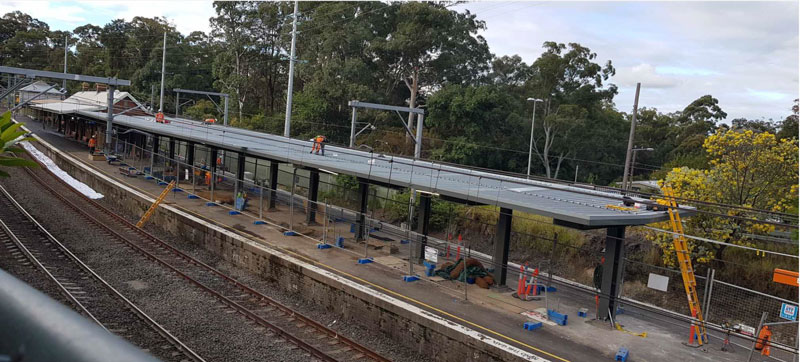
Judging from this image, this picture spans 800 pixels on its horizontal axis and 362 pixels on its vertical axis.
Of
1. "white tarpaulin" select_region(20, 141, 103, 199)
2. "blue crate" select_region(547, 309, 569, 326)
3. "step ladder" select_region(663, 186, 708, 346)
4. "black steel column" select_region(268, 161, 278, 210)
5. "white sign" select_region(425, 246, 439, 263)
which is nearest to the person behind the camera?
"step ladder" select_region(663, 186, 708, 346)

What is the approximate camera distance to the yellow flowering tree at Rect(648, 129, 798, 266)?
Result: 51.8ft

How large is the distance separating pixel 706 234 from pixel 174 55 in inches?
2200

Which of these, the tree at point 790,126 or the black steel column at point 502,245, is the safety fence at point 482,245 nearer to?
the black steel column at point 502,245

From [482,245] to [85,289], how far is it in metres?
14.6

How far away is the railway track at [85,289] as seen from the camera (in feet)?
36.3

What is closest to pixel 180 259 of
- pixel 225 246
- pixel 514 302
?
pixel 225 246

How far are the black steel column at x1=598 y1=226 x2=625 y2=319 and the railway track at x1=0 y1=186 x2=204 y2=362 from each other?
8.62 m

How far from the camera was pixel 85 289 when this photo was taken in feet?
45.5

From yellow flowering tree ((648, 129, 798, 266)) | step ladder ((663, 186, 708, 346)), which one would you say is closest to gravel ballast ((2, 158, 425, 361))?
step ladder ((663, 186, 708, 346))

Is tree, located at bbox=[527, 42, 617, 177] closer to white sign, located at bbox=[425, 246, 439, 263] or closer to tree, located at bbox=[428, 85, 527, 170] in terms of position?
tree, located at bbox=[428, 85, 527, 170]

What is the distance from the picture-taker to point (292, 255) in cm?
1609

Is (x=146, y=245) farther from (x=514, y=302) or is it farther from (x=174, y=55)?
(x=174, y=55)

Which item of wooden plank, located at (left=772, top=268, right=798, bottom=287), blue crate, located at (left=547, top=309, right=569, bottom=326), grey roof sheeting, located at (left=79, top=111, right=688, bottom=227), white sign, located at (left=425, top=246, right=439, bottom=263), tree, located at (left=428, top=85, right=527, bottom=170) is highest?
tree, located at (left=428, top=85, right=527, bottom=170)

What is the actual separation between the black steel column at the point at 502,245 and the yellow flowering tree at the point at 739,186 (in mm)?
4738
